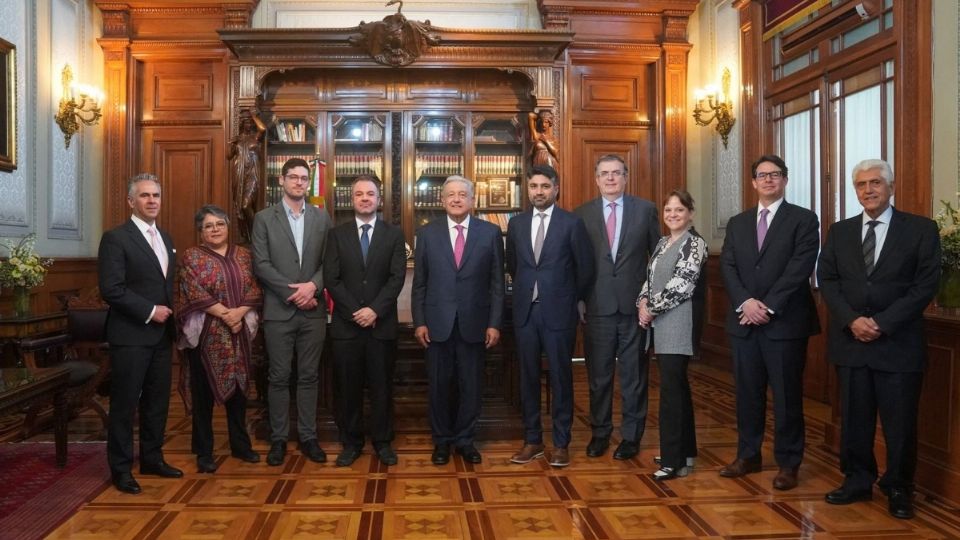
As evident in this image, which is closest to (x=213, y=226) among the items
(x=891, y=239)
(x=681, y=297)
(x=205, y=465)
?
(x=205, y=465)

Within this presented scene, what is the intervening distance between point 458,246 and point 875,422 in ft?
6.98

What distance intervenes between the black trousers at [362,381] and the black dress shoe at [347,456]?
1.0 inches

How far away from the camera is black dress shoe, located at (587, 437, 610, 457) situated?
3.90 meters

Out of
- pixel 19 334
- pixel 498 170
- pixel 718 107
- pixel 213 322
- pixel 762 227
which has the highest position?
pixel 718 107

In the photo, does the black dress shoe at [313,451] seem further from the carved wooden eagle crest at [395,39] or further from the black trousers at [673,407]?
the carved wooden eagle crest at [395,39]

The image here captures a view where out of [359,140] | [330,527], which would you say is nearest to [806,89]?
[359,140]

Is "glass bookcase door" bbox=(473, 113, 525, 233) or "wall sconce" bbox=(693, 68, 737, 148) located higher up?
"wall sconce" bbox=(693, 68, 737, 148)

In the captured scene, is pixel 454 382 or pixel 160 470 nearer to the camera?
pixel 160 470

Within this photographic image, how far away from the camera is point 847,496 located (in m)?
3.14

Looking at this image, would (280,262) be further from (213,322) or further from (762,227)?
(762,227)

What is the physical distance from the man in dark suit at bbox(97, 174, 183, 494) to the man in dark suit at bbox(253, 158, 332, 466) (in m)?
0.50

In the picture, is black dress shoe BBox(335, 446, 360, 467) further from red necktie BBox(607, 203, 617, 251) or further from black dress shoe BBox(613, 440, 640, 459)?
red necktie BBox(607, 203, 617, 251)

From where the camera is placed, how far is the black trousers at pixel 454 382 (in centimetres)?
374

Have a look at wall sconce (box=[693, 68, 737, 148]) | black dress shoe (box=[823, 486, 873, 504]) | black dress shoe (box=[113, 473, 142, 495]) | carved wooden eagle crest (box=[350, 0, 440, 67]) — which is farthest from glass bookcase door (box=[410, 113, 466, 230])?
black dress shoe (box=[823, 486, 873, 504])
